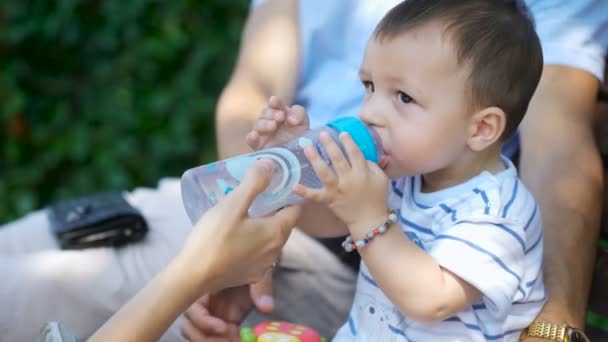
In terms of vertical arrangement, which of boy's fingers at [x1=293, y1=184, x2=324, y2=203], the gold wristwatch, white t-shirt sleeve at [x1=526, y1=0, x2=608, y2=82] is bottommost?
the gold wristwatch

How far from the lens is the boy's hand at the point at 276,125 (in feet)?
4.63

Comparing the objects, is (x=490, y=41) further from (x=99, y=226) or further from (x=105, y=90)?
(x=105, y=90)

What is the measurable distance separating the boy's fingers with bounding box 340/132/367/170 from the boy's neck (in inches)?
8.7

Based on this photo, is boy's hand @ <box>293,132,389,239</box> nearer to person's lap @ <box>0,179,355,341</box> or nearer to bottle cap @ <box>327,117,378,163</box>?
bottle cap @ <box>327,117,378,163</box>

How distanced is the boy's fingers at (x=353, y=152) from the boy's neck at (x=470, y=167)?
22cm

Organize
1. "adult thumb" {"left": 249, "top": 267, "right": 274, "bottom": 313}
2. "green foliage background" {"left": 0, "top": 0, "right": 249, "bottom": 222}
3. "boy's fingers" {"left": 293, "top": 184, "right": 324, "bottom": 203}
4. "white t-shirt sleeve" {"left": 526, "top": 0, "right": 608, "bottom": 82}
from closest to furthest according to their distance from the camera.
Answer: "boy's fingers" {"left": 293, "top": 184, "right": 324, "bottom": 203} < "adult thumb" {"left": 249, "top": 267, "right": 274, "bottom": 313} < "white t-shirt sleeve" {"left": 526, "top": 0, "right": 608, "bottom": 82} < "green foliage background" {"left": 0, "top": 0, "right": 249, "bottom": 222}

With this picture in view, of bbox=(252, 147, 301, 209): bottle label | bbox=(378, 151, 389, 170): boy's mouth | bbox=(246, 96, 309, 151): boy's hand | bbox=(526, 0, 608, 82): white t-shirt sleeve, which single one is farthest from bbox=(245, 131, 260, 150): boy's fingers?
bbox=(526, 0, 608, 82): white t-shirt sleeve

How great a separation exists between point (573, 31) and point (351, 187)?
76 cm

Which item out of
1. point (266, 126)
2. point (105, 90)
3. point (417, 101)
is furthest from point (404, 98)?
point (105, 90)

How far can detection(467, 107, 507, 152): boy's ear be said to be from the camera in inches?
51.0

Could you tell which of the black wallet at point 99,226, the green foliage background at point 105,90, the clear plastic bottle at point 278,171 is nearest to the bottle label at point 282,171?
the clear plastic bottle at point 278,171

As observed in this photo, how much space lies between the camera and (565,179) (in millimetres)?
1598

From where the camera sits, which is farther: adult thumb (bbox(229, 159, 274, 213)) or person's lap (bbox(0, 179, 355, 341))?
person's lap (bbox(0, 179, 355, 341))

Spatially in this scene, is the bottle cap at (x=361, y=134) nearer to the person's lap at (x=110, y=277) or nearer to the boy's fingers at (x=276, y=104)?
the boy's fingers at (x=276, y=104)
